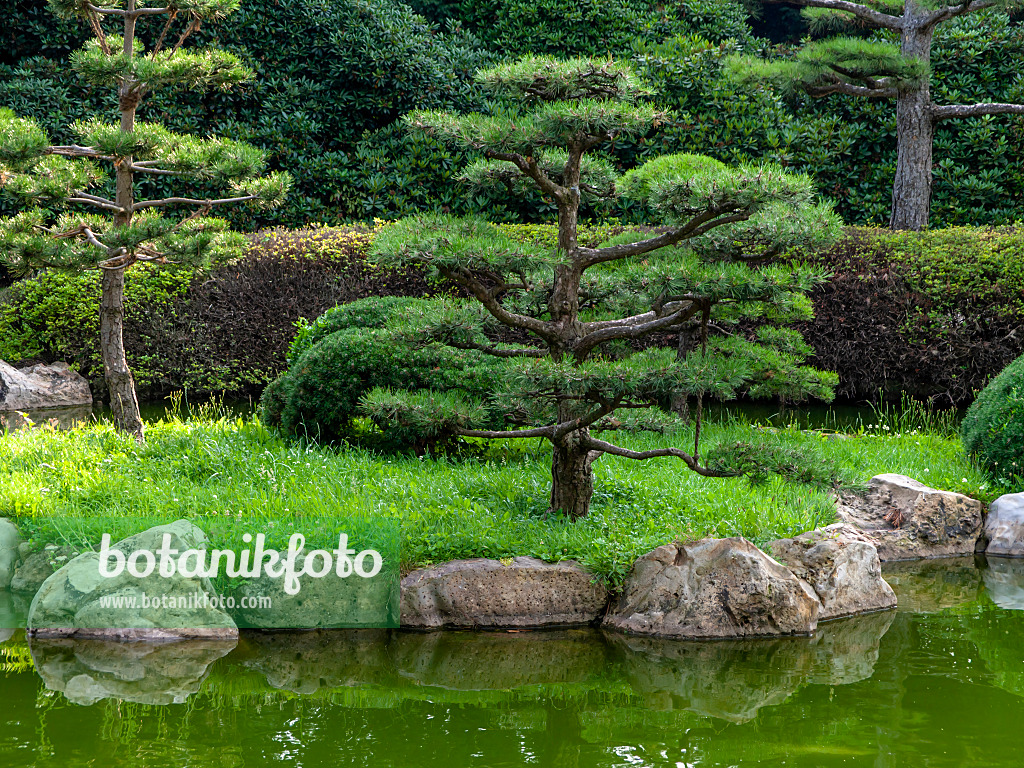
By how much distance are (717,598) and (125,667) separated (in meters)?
2.61

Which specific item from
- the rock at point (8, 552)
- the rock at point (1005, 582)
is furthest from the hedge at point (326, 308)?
the rock at point (8, 552)

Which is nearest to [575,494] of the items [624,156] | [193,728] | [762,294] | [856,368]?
[762,294]

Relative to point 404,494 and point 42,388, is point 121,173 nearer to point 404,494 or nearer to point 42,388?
point 404,494

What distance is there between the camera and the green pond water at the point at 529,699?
3248 millimetres

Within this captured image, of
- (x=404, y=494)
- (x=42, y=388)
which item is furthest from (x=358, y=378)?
(x=42, y=388)

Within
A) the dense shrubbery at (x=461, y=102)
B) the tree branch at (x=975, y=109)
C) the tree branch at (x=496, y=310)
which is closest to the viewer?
the tree branch at (x=496, y=310)

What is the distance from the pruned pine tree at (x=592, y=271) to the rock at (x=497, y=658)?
0.84 m

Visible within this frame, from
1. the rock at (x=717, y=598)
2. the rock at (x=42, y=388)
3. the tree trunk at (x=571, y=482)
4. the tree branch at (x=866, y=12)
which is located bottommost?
the rock at (x=42, y=388)

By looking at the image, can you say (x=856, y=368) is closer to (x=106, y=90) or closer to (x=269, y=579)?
(x=269, y=579)

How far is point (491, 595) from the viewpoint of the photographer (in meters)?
4.46

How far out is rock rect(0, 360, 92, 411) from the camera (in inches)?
347

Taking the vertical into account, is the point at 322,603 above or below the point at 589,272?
below

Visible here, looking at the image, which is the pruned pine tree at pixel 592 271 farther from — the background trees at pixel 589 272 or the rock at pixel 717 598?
the rock at pixel 717 598

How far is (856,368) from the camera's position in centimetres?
918
